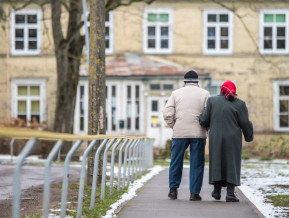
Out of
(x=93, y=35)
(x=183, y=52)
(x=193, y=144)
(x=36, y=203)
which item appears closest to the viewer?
(x=36, y=203)

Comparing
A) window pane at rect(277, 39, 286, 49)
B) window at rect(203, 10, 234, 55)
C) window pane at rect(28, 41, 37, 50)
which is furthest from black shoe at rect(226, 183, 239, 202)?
window pane at rect(28, 41, 37, 50)

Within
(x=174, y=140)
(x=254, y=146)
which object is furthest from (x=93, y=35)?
(x=254, y=146)

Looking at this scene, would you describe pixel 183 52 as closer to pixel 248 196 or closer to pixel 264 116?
pixel 264 116

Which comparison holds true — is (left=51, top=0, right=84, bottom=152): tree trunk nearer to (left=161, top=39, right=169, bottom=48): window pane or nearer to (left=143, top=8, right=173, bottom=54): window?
(left=143, top=8, right=173, bottom=54): window

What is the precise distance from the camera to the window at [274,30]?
1304 inches

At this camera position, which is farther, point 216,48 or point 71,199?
A: point 216,48

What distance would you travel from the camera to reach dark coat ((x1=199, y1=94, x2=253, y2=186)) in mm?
9812

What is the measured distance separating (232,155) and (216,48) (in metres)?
23.9

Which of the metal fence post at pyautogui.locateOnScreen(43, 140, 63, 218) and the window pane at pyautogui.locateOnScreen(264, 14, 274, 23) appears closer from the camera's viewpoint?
the metal fence post at pyautogui.locateOnScreen(43, 140, 63, 218)

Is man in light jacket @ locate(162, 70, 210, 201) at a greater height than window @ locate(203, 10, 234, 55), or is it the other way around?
window @ locate(203, 10, 234, 55)

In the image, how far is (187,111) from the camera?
10.1m

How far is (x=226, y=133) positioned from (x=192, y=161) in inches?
24.8

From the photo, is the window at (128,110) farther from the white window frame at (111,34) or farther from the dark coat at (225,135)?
the dark coat at (225,135)

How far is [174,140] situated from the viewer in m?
10.2
